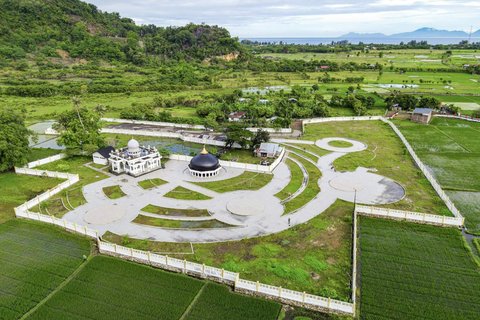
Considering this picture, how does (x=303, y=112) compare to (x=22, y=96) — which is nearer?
(x=303, y=112)

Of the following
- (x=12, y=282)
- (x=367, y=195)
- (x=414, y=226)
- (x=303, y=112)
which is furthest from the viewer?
(x=303, y=112)

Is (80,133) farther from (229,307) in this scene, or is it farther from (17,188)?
(229,307)

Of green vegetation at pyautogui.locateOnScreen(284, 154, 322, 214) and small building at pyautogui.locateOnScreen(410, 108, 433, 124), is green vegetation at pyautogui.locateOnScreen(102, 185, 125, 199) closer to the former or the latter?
green vegetation at pyautogui.locateOnScreen(284, 154, 322, 214)

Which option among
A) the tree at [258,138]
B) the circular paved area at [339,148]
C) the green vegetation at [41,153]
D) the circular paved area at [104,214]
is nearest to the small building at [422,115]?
the circular paved area at [339,148]

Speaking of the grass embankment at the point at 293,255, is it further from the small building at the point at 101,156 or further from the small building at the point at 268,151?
the small building at the point at 101,156

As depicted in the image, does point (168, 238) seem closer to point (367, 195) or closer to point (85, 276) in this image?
point (85, 276)

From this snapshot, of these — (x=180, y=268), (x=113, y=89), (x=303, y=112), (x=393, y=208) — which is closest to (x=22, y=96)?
(x=113, y=89)
